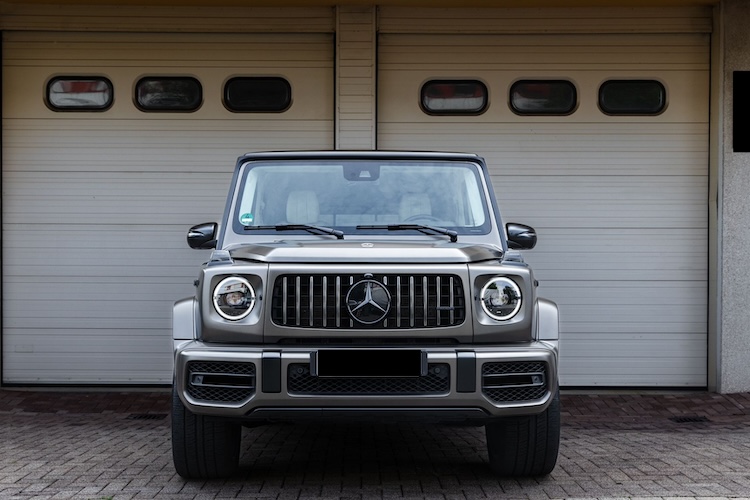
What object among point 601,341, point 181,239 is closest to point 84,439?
point 181,239

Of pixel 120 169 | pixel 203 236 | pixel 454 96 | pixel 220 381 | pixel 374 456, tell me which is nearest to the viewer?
pixel 220 381

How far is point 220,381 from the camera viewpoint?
187 inches

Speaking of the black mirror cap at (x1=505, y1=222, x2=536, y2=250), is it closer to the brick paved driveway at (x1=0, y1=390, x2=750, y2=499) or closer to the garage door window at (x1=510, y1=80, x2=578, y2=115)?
the brick paved driveway at (x1=0, y1=390, x2=750, y2=499)

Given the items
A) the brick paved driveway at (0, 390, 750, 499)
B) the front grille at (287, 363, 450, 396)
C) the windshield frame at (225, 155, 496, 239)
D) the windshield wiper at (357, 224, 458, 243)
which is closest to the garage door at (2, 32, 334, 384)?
the brick paved driveway at (0, 390, 750, 499)

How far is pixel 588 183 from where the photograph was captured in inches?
370

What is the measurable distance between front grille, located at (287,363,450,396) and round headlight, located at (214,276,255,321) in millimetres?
393

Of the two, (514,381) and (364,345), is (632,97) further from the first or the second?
(364,345)

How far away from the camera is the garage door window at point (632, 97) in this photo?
31.0ft

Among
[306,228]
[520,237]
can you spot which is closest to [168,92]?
[306,228]

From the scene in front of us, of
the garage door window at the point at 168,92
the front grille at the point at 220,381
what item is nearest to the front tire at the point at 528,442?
the front grille at the point at 220,381

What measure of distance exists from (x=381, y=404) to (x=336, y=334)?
0.41m

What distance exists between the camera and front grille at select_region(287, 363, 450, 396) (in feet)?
15.5

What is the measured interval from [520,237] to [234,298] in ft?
5.77

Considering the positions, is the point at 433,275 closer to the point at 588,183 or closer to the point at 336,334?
the point at 336,334
